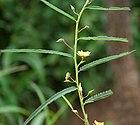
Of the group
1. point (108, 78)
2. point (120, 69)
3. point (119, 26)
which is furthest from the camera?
point (108, 78)

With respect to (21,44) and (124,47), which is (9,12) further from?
(124,47)

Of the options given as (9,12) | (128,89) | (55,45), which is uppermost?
(9,12)

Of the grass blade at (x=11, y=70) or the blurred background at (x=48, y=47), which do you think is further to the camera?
the blurred background at (x=48, y=47)

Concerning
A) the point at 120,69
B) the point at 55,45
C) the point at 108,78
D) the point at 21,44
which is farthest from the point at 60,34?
the point at 120,69

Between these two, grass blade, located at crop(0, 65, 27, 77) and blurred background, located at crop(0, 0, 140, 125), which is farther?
blurred background, located at crop(0, 0, 140, 125)

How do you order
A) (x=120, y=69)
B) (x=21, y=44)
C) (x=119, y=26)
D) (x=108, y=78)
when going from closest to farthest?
1. (x=119, y=26)
2. (x=120, y=69)
3. (x=21, y=44)
4. (x=108, y=78)

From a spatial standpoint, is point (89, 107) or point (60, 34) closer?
point (60, 34)

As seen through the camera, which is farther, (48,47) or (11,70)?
(48,47)

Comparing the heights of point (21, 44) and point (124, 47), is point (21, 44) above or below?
above

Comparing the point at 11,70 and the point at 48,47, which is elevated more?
the point at 48,47

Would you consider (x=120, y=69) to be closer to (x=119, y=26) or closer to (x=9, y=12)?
(x=119, y=26)
